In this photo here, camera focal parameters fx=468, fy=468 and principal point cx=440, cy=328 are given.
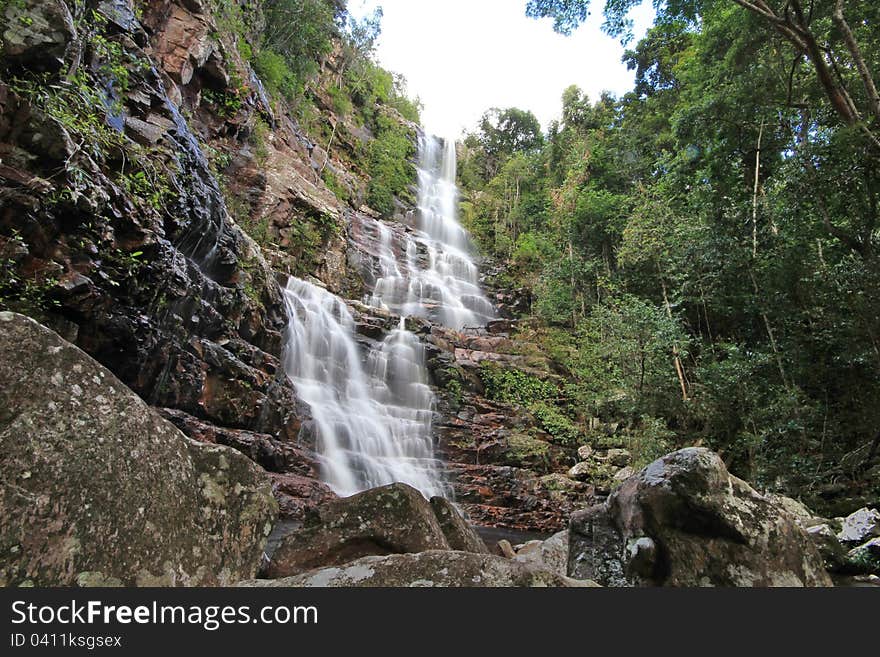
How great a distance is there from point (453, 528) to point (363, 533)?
93cm

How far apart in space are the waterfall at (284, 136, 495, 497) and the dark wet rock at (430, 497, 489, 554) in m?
5.32

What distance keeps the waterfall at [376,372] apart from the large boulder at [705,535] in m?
6.92

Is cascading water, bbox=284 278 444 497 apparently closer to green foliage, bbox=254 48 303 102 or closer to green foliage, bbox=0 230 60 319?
green foliage, bbox=0 230 60 319

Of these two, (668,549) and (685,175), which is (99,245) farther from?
(685,175)

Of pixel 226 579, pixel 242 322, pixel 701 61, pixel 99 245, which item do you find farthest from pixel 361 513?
Answer: pixel 701 61

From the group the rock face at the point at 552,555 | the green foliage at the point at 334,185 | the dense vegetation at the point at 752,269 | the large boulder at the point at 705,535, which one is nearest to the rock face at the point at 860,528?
the large boulder at the point at 705,535

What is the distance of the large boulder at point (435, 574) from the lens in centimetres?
221

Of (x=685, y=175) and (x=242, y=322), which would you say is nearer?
(x=242, y=322)

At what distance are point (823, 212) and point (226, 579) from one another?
36.2ft

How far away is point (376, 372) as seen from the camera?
14.2m

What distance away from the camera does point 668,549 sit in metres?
3.50

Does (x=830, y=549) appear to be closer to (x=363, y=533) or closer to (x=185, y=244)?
(x=363, y=533)

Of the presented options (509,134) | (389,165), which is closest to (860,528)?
(389,165)

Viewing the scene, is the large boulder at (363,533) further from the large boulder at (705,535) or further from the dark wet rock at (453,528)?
the large boulder at (705,535)
